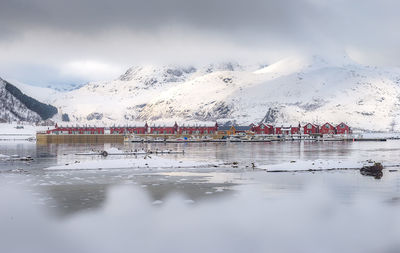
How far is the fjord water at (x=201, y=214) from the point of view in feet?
90.5

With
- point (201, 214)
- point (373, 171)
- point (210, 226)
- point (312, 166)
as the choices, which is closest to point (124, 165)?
point (312, 166)

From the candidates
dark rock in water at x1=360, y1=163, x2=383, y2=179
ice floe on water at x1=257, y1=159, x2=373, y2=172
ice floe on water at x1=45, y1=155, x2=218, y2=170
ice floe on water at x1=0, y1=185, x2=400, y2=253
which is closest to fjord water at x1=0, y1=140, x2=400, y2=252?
ice floe on water at x1=0, y1=185, x2=400, y2=253

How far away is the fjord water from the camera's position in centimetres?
2758

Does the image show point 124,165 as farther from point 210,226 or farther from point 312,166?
point 210,226

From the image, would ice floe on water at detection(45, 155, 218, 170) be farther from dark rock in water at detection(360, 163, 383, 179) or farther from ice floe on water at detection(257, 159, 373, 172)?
dark rock in water at detection(360, 163, 383, 179)

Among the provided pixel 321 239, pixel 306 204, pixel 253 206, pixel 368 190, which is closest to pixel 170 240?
pixel 321 239

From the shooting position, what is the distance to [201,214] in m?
35.0

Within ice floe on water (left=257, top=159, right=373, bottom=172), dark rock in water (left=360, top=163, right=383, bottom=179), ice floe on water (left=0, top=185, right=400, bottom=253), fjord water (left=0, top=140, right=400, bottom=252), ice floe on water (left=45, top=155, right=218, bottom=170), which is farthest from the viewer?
ice floe on water (left=45, top=155, right=218, bottom=170)

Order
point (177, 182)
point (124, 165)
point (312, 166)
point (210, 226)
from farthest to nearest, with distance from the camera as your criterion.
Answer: point (124, 165) → point (312, 166) → point (177, 182) → point (210, 226)

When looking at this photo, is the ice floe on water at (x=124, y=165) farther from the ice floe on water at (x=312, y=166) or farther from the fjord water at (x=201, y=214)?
the fjord water at (x=201, y=214)

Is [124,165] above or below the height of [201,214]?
above

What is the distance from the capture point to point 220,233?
29.8 meters

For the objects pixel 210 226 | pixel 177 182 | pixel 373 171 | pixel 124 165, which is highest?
pixel 124 165

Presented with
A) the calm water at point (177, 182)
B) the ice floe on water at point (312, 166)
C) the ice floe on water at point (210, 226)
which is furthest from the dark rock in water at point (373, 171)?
the ice floe on water at point (210, 226)
